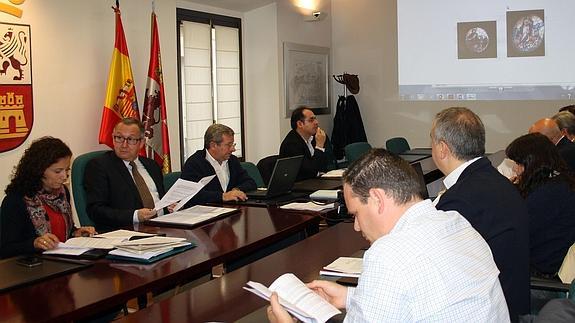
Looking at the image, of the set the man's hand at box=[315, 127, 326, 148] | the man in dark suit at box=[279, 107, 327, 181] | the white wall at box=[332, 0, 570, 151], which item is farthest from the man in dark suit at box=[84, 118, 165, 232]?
the white wall at box=[332, 0, 570, 151]

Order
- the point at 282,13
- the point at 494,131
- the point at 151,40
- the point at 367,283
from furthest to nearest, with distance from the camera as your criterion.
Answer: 1. the point at 494,131
2. the point at 282,13
3. the point at 151,40
4. the point at 367,283

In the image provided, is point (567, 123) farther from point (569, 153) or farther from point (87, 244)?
point (87, 244)

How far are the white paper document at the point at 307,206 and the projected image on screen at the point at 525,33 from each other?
295 cm

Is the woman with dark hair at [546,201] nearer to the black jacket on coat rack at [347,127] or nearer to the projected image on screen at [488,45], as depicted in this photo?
the projected image on screen at [488,45]

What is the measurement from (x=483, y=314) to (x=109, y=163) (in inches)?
102

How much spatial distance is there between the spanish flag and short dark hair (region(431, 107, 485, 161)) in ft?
9.62

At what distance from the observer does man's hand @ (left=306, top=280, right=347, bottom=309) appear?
6.34 ft

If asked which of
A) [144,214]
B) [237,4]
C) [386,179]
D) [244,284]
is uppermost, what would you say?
[237,4]

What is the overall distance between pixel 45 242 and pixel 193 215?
2.89 feet

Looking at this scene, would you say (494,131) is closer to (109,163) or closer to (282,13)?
(282,13)

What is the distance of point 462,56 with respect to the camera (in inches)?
240

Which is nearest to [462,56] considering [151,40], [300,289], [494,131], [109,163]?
[494,131]

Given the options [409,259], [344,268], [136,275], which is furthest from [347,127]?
[409,259]

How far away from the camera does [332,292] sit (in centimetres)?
195
